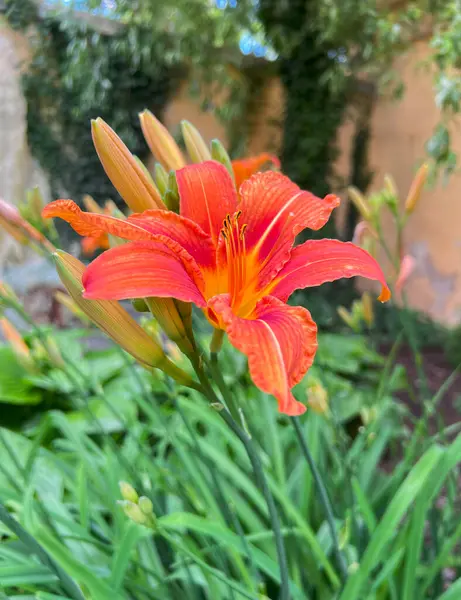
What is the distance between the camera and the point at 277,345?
1.03ft

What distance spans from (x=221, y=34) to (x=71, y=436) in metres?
2.25

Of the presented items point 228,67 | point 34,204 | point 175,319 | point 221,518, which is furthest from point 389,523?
point 228,67

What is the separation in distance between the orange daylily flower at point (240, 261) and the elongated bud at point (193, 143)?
8 centimetres

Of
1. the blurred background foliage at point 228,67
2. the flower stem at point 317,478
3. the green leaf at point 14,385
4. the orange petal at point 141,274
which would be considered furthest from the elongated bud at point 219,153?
the blurred background foliage at point 228,67

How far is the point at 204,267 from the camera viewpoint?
42cm

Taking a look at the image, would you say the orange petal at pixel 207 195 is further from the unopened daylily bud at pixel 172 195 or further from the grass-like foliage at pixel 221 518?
the grass-like foliage at pixel 221 518

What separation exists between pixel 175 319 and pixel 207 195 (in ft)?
0.41

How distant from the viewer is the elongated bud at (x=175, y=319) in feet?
1.20

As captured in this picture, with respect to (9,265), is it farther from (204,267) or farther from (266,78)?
(204,267)

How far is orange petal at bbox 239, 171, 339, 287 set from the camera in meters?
0.42

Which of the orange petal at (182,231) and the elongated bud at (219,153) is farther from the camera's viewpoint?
the elongated bud at (219,153)

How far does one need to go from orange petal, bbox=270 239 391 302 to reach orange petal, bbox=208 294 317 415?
0.04m

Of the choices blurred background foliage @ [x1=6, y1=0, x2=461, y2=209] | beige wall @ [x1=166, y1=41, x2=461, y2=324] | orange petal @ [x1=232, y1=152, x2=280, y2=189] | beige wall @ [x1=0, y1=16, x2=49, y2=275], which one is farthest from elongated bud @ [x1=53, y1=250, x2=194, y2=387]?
beige wall @ [x1=166, y1=41, x2=461, y2=324]

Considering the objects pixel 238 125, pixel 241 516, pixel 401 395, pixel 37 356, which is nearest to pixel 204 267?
pixel 37 356
